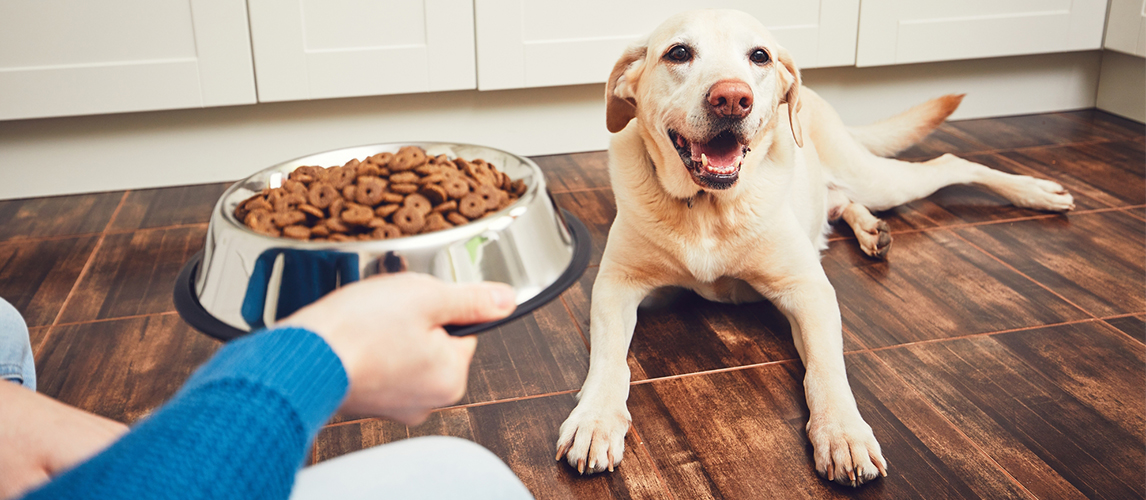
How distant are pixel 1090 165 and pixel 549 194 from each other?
114 inches

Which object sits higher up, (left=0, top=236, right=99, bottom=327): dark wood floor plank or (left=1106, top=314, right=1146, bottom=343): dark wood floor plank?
(left=1106, top=314, right=1146, bottom=343): dark wood floor plank

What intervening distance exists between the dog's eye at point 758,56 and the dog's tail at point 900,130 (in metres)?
1.22

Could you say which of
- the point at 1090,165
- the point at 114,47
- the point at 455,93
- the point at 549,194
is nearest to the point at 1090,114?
the point at 1090,165

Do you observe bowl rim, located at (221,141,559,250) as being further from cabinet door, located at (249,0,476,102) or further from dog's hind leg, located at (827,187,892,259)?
cabinet door, located at (249,0,476,102)

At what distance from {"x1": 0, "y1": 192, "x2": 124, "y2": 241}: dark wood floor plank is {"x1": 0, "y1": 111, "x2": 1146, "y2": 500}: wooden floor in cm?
2

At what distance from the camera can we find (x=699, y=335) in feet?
6.26

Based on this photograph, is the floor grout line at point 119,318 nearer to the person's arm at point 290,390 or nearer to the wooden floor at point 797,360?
the wooden floor at point 797,360

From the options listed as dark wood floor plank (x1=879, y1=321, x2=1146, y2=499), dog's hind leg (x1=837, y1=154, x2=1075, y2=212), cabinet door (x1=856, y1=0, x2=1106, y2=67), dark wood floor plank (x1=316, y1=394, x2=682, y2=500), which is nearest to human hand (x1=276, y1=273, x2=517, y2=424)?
dark wood floor plank (x1=316, y1=394, x2=682, y2=500)

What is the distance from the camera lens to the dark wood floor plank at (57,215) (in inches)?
104

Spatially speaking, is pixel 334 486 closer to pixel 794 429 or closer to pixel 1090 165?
pixel 794 429

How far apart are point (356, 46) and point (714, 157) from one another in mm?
1730

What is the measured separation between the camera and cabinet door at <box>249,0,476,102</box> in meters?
2.88

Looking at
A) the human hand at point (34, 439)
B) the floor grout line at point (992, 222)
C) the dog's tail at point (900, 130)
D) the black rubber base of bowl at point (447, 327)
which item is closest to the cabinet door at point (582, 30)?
the dog's tail at point (900, 130)

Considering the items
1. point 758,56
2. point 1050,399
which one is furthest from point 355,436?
point 1050,399
